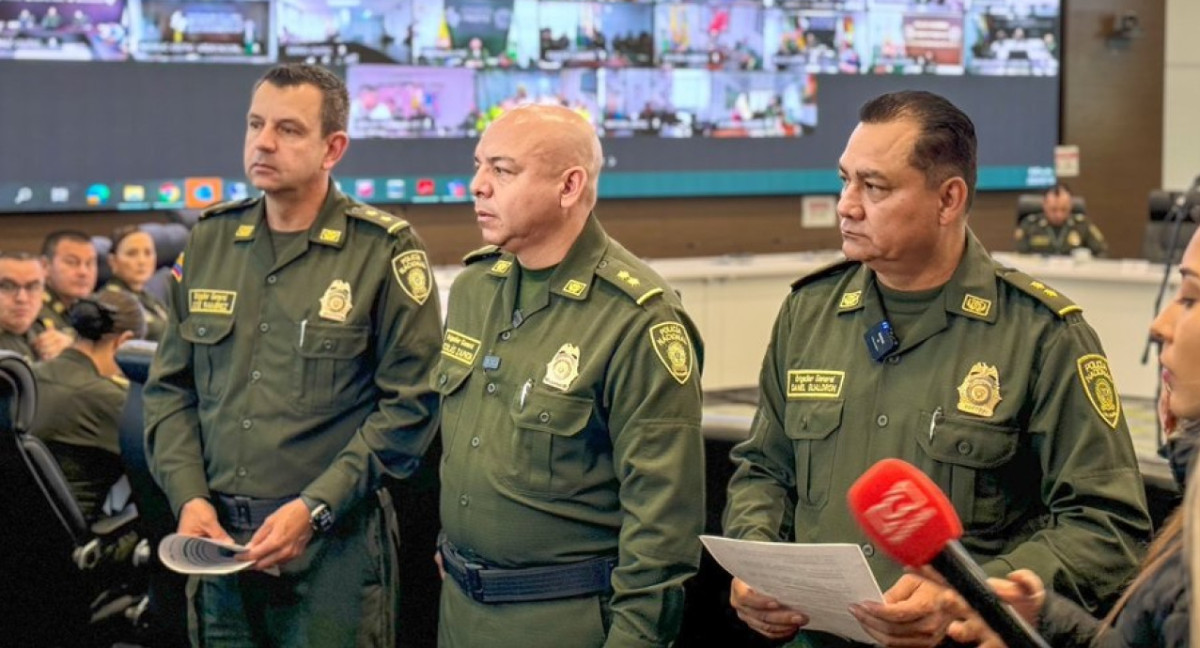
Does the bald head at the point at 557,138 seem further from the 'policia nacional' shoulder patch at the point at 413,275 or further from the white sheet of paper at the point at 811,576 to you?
the white sheet of paper at the point at 811,576

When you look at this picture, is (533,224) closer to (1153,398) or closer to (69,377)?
(69,377)

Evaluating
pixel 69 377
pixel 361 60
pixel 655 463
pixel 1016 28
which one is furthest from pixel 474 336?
pixel 1016 28

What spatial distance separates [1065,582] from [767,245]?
949cm

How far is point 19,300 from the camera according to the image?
5.96m

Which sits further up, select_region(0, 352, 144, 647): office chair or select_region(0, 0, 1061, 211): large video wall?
select_region(0, 0, 1061, 211): large video wall

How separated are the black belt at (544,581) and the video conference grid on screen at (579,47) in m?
6.73

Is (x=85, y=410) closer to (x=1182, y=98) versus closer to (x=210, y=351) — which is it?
(x=210, y=351)

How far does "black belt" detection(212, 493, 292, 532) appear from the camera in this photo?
8.96 feet

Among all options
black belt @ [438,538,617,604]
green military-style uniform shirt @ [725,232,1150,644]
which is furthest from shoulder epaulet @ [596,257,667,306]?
black belt @ [438,538,617,604]

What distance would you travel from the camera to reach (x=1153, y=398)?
9.59 meters

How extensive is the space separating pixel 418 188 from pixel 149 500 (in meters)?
6.54

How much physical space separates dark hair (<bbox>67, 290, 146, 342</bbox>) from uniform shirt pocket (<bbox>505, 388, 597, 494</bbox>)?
7.86ft

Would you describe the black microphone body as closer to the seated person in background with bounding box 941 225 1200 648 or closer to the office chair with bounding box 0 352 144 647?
the seated person in background with bounding box 941 225 1200 648

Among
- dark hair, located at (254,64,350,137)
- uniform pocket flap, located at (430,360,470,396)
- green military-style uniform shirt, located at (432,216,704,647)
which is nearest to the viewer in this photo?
green military-style uniform shirt, located at (432,216,704,647)
